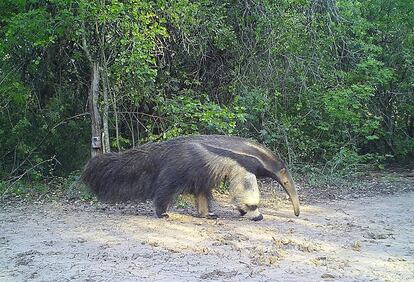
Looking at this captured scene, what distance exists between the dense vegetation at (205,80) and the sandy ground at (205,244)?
2139 millimetres

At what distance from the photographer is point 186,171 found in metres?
7.11

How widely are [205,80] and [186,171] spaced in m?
4.19

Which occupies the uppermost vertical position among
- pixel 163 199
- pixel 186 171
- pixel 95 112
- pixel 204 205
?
pixel 95 112

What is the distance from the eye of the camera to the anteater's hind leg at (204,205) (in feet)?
24.2

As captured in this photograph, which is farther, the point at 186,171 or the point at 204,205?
the point at 204,205

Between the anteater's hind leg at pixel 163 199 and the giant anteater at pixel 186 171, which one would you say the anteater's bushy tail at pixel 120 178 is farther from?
the anteater's hind leg at pixel 163 199

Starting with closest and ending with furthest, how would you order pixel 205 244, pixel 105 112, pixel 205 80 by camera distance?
1. pixel 205 244
2. pixel 105 112
3. pixel 205 80

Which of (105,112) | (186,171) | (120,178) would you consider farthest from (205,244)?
(105,112)

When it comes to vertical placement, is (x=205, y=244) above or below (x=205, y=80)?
below

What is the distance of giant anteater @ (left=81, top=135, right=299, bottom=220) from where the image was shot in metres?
7.10

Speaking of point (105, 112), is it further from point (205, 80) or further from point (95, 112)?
point (205, 80)

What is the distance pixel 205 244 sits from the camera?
19.1 ft

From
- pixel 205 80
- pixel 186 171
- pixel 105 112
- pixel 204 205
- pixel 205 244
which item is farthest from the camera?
pixel 205 80

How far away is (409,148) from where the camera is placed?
13.0 meters
